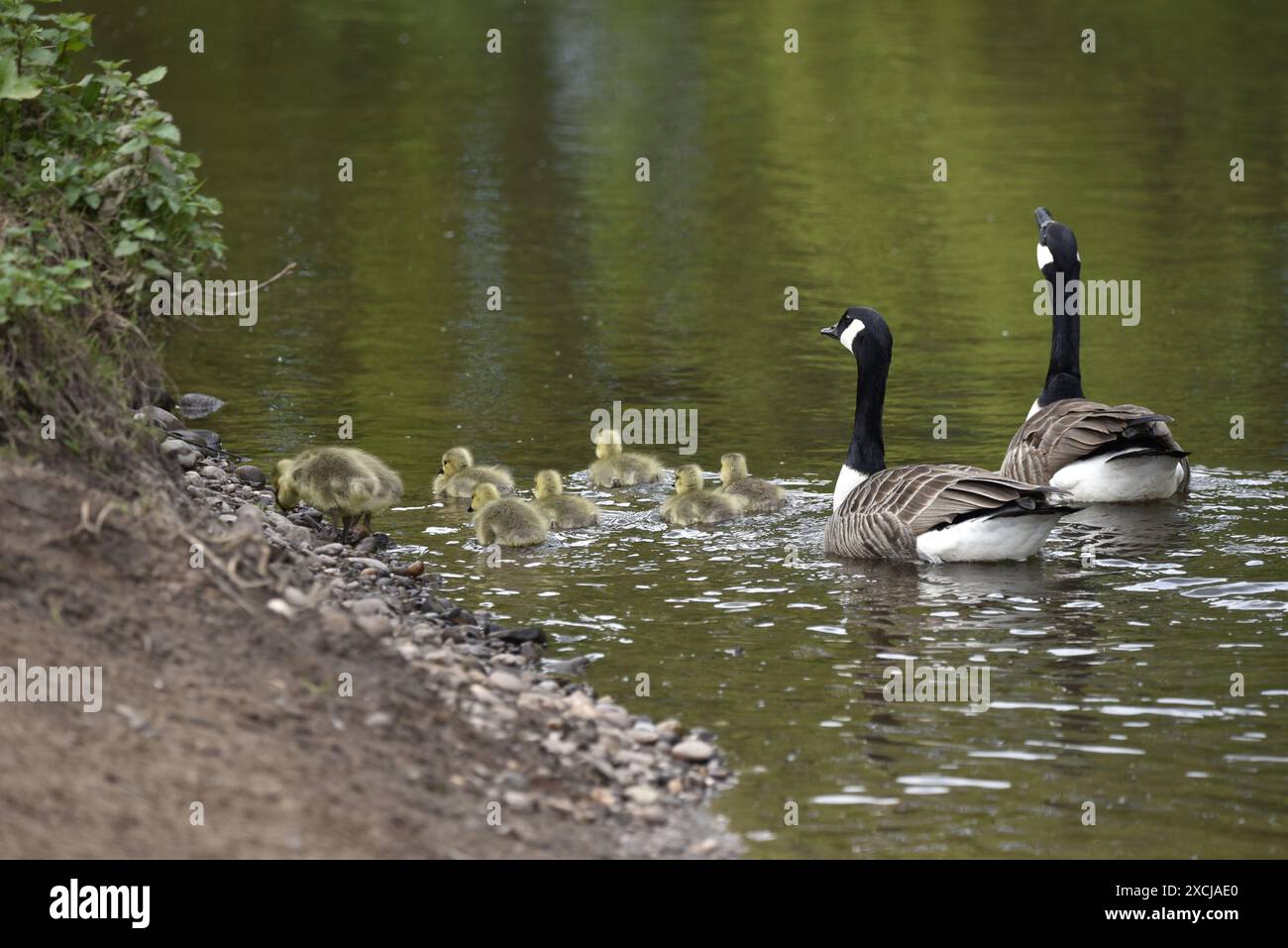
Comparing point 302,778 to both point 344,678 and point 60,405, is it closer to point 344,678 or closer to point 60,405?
point 344,678

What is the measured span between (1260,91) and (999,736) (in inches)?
1065

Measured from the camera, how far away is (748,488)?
1210 cm

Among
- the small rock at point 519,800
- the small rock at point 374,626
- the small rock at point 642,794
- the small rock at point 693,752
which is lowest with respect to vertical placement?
the small rock at point 642,794

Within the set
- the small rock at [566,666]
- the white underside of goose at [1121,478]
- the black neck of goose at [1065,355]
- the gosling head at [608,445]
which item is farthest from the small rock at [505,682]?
the black neck of goose at [1065,355]

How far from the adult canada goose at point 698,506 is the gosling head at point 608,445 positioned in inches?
46.6

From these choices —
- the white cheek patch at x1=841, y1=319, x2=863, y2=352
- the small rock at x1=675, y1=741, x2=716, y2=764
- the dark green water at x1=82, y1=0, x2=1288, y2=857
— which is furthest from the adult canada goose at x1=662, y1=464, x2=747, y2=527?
the small rock at x1=675, y1=741, x2=716, y2=764

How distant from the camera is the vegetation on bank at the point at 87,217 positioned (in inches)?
332

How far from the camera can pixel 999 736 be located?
8.22 meters

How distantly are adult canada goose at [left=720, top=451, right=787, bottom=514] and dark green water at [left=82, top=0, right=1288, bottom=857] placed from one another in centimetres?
19

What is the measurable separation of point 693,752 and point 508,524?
362cm

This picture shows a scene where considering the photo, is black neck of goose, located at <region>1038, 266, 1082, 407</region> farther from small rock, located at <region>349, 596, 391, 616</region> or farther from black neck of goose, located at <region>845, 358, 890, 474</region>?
small rock, located at <region>349, 596, 391, 616</region>

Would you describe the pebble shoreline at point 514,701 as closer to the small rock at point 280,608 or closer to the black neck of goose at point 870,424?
the small rock at point 280,608

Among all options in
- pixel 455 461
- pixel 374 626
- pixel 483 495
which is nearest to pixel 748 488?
pixel 483 495

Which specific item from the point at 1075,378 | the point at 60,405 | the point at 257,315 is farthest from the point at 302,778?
the point at 257,315
